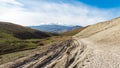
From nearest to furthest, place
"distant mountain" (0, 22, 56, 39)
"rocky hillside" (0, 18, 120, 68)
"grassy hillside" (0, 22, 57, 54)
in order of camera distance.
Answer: "rocky hillside" (0, 18, 120, 68) < "grassy hillside" (0, 22, 57, 54) < "distant mountain" (0, 22, 56, 39)

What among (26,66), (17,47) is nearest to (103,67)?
(26,66)

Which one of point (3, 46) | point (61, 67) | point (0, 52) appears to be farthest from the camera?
point (3, 46)

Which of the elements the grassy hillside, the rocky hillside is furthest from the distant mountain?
the rocky hillside

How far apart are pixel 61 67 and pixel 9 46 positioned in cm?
2826

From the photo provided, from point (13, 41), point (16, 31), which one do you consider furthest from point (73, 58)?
point (16, 31)

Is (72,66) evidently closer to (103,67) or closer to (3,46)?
(103,67)

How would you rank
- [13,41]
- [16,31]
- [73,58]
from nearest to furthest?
[73,58]
[13,41]
[16,31]

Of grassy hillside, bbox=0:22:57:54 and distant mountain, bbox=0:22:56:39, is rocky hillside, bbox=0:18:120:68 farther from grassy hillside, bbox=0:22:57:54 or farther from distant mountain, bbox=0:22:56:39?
distant mountain, bbox=0:22:56:39

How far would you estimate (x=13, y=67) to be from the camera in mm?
23141

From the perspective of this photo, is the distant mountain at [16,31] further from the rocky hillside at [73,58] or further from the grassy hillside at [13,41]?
the rocky hillside at [73,58]

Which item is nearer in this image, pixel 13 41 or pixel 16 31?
pixel 13 41

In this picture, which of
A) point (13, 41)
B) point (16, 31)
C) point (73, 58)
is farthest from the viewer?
point (16, 31)

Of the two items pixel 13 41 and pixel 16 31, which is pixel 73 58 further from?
pixel 16 31

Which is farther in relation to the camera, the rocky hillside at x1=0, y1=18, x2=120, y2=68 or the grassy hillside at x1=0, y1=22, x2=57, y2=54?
the grassy hillside at x1=0, y1=22, x2=57, y2=54
